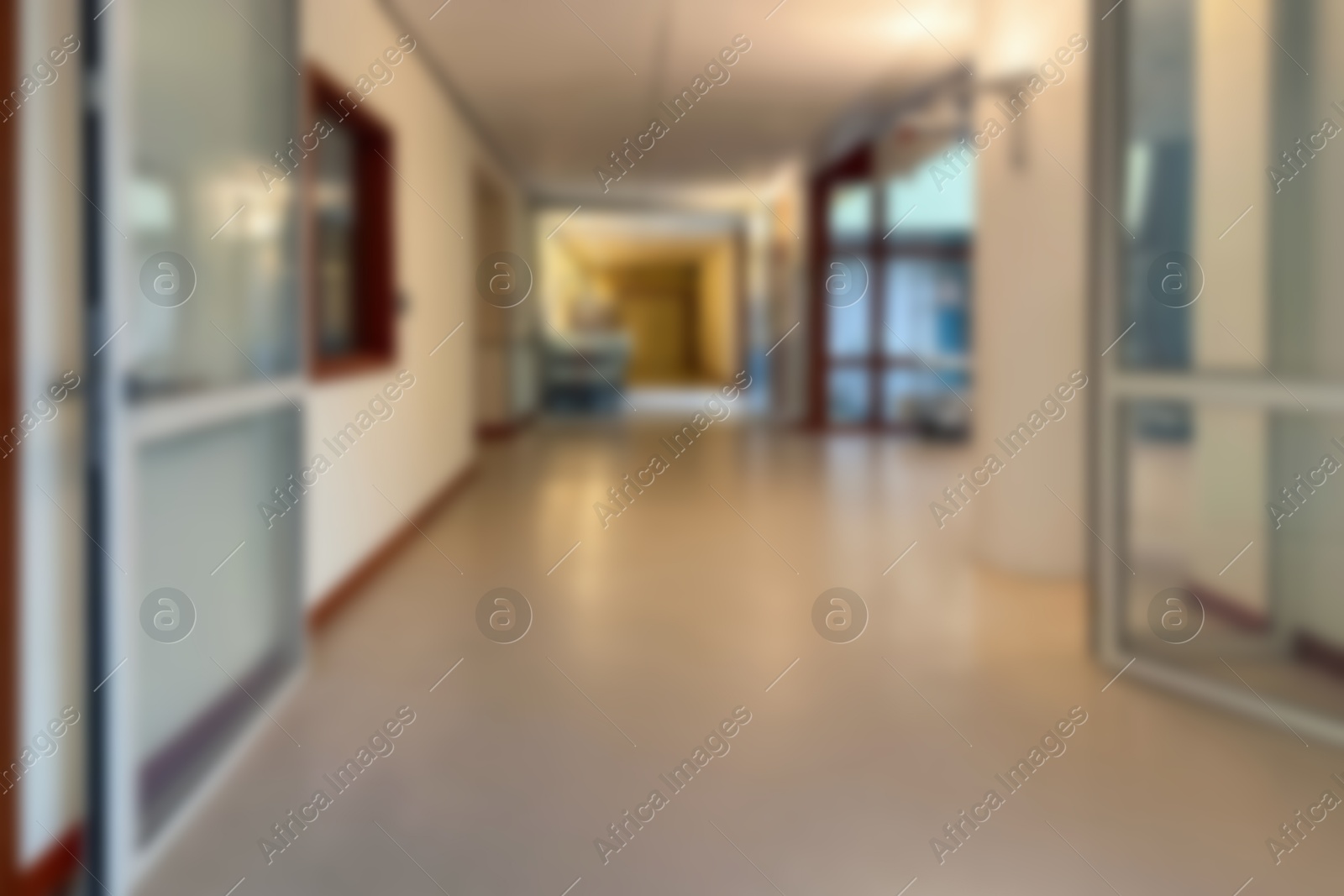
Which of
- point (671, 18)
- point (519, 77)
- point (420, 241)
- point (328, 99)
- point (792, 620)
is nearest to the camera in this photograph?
point (792, 620)

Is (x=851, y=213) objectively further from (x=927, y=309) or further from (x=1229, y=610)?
(x=1229, y=610)

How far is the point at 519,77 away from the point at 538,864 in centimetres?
574

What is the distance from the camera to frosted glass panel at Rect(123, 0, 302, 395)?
7.59ft

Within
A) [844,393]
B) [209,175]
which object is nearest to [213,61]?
[209,175]

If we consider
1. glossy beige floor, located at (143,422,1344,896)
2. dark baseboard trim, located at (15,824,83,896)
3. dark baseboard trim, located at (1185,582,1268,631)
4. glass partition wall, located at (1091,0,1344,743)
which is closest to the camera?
dark baseboard trim, located at (15,824,83,896)

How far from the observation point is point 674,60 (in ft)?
20.6

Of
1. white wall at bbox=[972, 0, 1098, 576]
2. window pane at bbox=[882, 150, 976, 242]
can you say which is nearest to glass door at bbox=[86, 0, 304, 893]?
white wall at bbox=[972, 0, 1098, 576]

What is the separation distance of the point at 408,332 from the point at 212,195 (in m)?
3.17

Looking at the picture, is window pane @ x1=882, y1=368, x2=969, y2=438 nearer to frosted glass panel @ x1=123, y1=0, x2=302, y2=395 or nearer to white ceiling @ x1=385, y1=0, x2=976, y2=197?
white ceiling @ x1=385, y1=0, x2=976, y2=197

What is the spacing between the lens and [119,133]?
2.02m

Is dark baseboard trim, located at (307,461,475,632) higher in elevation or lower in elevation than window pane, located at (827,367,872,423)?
higher

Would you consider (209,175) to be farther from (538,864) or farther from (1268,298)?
(1268,298)

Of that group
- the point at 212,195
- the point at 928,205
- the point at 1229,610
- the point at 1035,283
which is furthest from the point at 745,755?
the point at 928,205

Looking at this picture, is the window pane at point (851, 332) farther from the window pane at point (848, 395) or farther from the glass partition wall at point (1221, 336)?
the glass partition wall at point (1221, 336)
